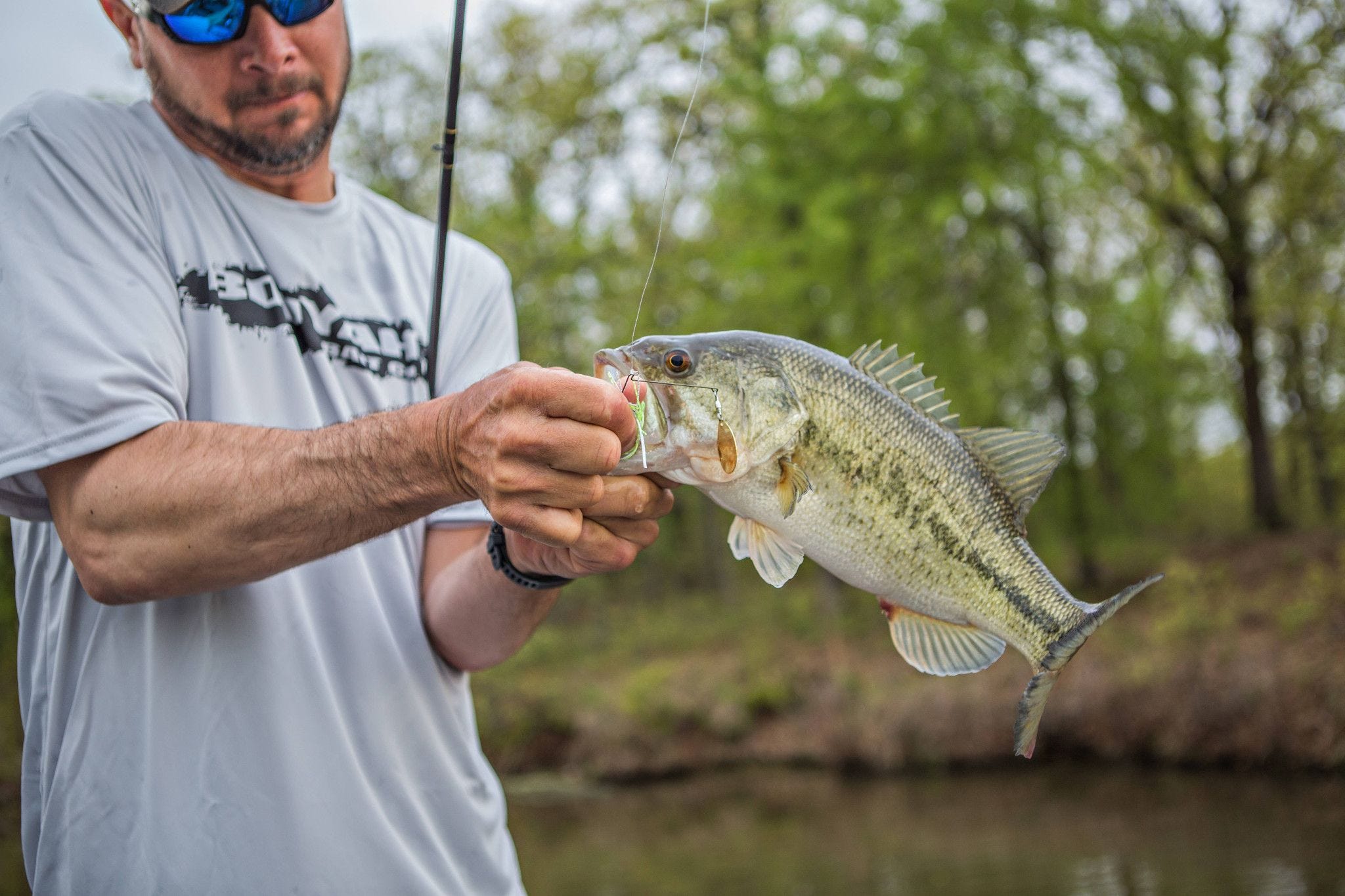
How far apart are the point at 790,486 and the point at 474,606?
849mm

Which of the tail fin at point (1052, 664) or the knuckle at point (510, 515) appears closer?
the knuckle at point (510, 515)

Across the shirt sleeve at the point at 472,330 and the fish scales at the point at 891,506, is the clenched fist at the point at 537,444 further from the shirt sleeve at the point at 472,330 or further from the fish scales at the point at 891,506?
the shirt sleeve at the point at 472,330

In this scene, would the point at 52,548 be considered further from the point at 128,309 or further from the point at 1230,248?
the point at 1230,248

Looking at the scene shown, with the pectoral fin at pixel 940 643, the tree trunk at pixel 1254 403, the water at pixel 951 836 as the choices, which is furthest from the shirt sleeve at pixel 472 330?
the tree trunk at pixel 1254 403

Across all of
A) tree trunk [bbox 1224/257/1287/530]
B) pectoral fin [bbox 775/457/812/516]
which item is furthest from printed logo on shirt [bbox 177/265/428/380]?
tree trunk [bbox 1224/257/1287/530]

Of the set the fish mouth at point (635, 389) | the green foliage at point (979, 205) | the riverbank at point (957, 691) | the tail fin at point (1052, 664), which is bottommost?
the riverbank at point (957, 691)

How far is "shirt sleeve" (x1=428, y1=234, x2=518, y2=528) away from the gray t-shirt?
0.64 feet

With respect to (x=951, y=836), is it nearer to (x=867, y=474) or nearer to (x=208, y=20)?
(x=867, y=474)

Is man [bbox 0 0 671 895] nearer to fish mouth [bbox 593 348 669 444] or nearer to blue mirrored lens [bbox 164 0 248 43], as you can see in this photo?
blue mirrored lens [bbox 164 0 248 43]

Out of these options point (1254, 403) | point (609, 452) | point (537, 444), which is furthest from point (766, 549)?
point (1254, 403)

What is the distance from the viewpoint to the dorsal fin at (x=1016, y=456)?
2.28 metres

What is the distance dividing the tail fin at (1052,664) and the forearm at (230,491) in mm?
1183

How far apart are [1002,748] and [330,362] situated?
12624 mm

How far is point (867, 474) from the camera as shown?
223 cm
